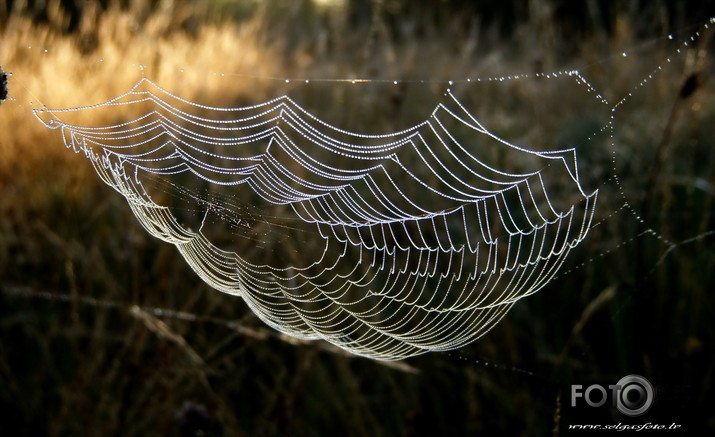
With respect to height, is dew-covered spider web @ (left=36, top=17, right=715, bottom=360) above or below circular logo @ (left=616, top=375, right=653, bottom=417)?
above

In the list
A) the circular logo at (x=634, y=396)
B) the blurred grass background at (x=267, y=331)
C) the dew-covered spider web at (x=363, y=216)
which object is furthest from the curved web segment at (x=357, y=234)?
the circular logo at (x=634, y=396)

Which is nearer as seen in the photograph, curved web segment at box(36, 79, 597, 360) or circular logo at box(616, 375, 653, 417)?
circular logo at box(616, 375, 653, 417)

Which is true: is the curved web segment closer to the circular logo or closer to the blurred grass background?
the blurred grass background

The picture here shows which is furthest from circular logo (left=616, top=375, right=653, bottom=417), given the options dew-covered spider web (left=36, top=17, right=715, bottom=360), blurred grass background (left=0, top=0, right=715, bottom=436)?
dew-covered spider web (left=36, top=17, right=715, bottom=360)

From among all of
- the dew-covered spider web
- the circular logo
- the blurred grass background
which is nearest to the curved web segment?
the dew-covered spider web

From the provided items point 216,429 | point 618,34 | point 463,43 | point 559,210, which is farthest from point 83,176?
point 463,43

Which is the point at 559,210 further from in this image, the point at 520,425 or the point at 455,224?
the point at 520,425

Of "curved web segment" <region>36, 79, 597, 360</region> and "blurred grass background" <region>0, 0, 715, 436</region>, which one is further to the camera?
"curved web segment" <region>36, 79, 597, 360</region>
